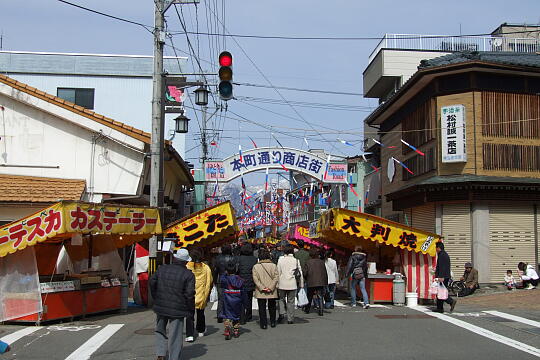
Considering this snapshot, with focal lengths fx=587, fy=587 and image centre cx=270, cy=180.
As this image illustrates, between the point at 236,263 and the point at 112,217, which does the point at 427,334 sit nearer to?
the point at 236,263

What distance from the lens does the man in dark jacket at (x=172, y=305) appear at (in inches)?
337

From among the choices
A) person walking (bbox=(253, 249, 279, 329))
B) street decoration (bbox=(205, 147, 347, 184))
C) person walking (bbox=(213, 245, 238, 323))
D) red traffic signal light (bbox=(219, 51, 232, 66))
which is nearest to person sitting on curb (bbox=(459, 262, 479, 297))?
street decoration (bbox=(205, 147, 347, 184))

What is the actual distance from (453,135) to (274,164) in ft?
26.5

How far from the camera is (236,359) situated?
9.10 metres

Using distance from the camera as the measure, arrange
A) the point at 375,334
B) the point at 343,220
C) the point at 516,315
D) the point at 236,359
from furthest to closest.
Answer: the point at 343,220, the point at 516,315, the point at 375,334, the point at 236,359

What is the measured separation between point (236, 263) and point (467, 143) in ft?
43.5

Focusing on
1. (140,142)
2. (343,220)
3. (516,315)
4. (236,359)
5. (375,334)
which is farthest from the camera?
(140,142)

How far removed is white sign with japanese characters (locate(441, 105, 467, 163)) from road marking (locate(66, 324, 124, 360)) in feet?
46.4

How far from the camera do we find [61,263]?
1542 cm

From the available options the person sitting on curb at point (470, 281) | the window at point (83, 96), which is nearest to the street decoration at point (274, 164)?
the person sitting on curb at point (470, 281)

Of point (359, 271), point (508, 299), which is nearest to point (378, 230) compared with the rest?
point (359, 271)

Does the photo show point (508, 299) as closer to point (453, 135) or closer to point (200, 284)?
point (453, 135)

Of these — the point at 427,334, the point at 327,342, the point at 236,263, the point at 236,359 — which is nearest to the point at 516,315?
the point at 427,334

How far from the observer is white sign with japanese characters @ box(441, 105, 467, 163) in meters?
21.8
